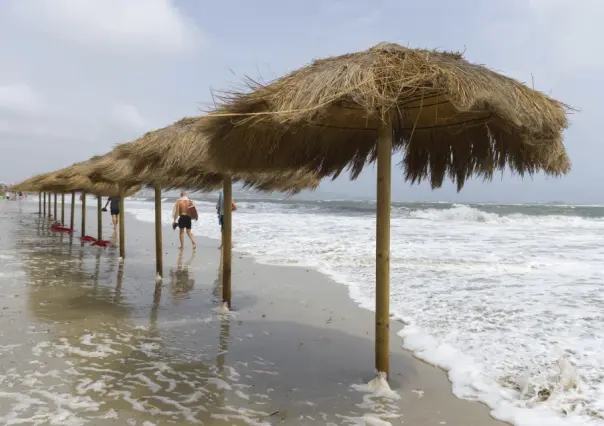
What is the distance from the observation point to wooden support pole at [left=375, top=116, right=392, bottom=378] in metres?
3.52

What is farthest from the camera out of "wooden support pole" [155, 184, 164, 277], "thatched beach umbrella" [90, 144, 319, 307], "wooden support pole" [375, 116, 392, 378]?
"wooden support pole" [155, 184, 164, 277]

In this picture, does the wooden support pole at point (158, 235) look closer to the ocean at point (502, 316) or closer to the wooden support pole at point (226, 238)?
the wooden support pole at point (226, 238)

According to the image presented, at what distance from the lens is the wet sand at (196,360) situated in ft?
11.0

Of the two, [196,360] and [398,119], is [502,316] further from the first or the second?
[196,360]

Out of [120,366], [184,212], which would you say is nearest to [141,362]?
[120,366]

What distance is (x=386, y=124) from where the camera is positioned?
340 centimetres

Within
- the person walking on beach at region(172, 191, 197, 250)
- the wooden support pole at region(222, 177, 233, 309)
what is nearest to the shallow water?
the wooden support pole at region(222, 177, 233, 309)

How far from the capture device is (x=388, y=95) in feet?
9.01

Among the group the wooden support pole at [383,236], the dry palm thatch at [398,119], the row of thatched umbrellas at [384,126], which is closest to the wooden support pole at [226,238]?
the row of thatched umbrellas at [384,126]

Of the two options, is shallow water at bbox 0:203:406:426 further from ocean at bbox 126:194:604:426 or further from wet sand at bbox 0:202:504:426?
ocean at bbox 126:194:604:426

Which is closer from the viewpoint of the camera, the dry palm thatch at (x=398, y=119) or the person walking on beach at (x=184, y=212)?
the dry palm thatch at (x=398, y=119)

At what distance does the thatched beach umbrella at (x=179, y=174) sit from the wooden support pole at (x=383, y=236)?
188cm

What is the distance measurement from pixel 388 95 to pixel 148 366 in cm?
308

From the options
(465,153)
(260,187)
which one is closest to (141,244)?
(260,187)
